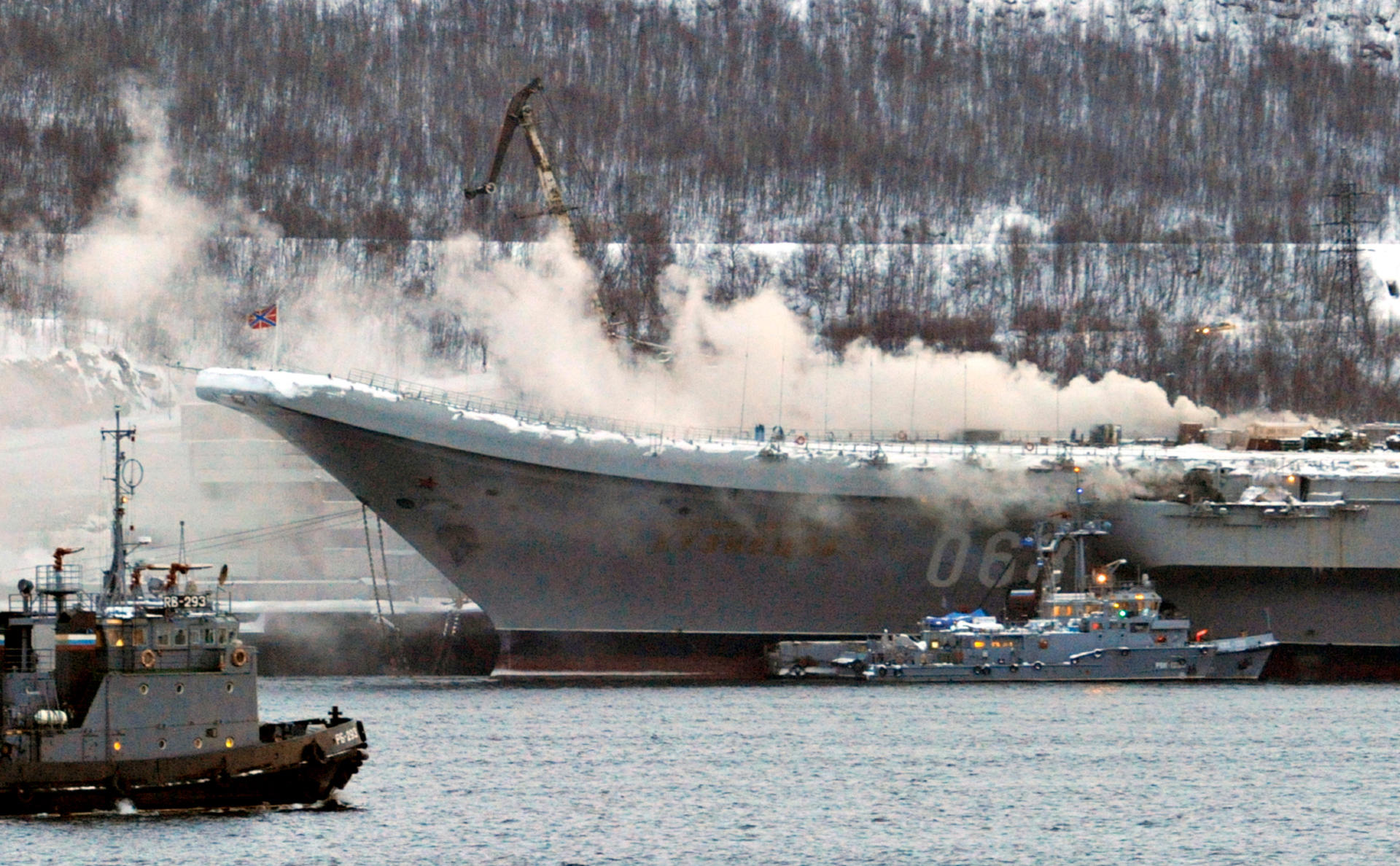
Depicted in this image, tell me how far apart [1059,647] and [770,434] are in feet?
36.0

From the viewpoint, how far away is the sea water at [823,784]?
3472 centimetres

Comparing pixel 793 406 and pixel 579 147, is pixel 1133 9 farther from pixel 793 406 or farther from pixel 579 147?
pixel 793 406

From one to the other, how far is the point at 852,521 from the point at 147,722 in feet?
90.2

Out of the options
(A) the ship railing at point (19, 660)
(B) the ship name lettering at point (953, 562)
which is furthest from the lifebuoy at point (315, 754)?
(B) the ship name lettering at point (953, 562)

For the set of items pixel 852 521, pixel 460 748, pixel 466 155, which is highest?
pixel 466 155

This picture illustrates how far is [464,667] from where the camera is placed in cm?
6644

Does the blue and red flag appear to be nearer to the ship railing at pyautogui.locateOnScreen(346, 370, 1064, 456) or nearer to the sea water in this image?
the ship railing at pyautogui.locateOnScreen(346, 370, 1064, 456)

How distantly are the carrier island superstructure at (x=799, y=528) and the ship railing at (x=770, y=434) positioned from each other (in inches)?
8.8

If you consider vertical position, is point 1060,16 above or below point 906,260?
above

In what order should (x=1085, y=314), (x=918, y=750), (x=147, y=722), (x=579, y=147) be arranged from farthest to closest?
1. (x=579, y=147)
2. (x=1085, y=314)
3. (x=918, y=750)
4. (x=147, y=722)

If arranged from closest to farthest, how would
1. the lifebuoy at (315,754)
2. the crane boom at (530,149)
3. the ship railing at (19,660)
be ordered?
the ship railing at (19,660) → the lifebuoy at (315,754) → the crane boom at (530,149)

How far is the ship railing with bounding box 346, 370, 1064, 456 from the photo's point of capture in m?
58.6

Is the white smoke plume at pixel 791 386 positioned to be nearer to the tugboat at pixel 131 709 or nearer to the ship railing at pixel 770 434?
the ship railing at pixel 770 434

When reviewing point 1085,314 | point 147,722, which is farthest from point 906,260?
point 147,722
